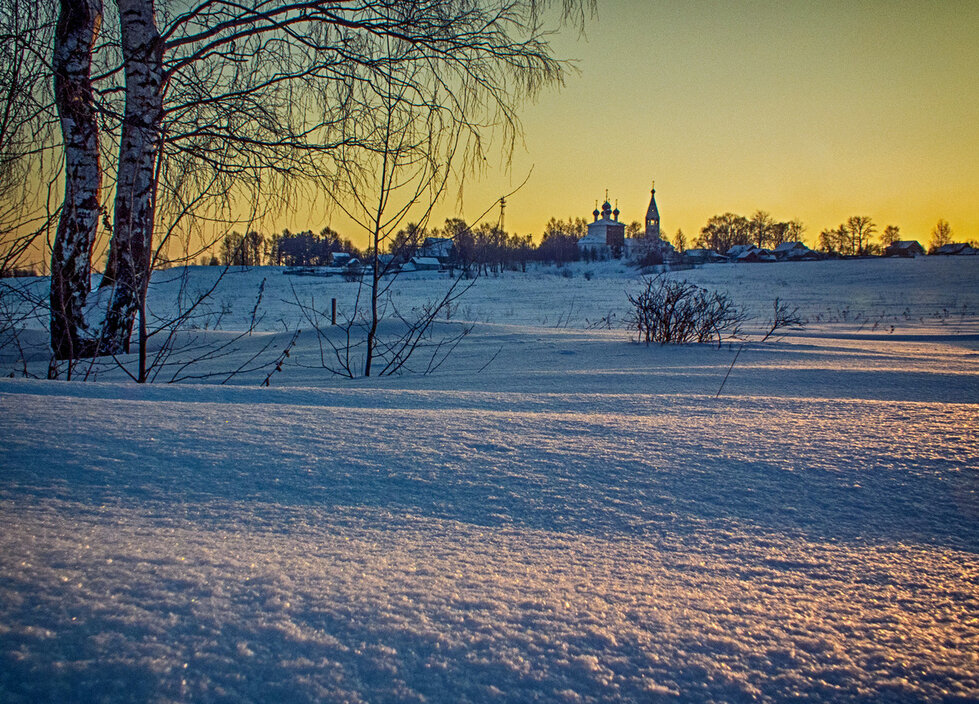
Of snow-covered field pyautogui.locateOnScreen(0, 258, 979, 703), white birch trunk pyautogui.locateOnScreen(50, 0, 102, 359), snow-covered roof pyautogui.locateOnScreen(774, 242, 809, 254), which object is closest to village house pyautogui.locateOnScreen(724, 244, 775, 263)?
snow-covered roof pyautogui.locateOnScreen(774, 242, 809, 254)

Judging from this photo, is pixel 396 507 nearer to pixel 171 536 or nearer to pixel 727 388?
pixel 171 536

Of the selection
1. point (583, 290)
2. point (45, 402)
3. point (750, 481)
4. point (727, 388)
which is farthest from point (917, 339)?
point (583, 290)

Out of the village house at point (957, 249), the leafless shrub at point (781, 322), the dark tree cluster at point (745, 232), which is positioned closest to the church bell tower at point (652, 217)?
the dark tree cluster at point (745, 232)

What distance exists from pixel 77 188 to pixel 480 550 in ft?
16.9

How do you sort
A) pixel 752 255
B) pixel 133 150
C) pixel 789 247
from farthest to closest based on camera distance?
pixel 789 247, pixel 752 255, pixel 133 150

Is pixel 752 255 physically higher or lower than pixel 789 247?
lower

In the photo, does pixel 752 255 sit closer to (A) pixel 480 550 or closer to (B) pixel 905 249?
(B) pixel 905 249

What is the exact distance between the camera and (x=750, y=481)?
1149 millimetres

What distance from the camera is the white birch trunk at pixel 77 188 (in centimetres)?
400

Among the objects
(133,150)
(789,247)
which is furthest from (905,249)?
(133,150)

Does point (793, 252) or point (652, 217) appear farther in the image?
point (652, 217)

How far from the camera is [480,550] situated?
0.84 m

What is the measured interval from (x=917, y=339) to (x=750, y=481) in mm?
7592

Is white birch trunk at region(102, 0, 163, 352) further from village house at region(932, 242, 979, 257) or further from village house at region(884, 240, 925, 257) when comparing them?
village house at region(884, 240, 925, 257)
